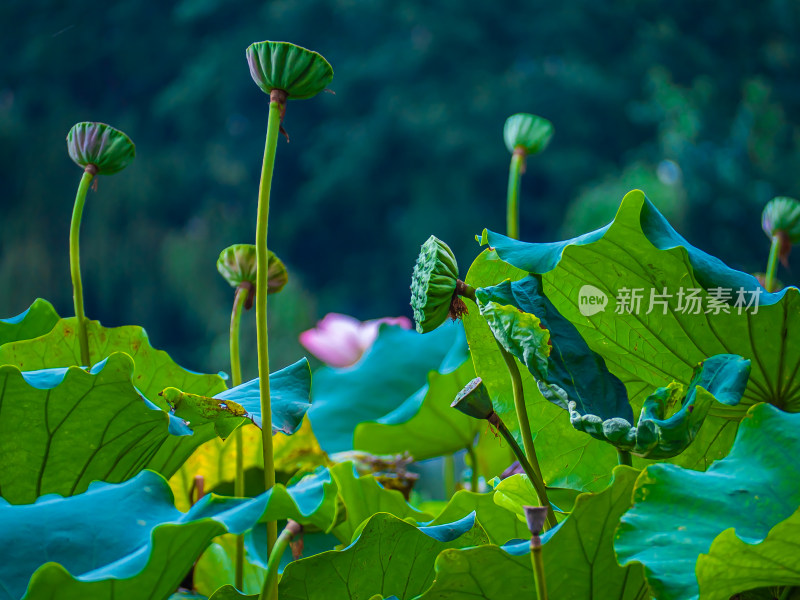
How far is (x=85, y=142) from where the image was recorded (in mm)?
402

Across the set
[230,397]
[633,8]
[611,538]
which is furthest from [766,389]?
[633,8]

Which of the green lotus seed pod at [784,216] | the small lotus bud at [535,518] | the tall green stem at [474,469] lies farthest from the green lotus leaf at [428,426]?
the small lotus bud at [535,518]

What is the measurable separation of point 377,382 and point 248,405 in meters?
0.40

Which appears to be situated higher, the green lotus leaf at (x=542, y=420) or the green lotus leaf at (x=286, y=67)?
the green lotus leaf at (x=286, y=67)

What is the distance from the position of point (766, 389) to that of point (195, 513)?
251 mm

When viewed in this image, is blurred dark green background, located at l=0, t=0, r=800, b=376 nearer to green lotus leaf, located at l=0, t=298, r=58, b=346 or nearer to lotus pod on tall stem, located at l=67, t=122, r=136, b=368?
green lotus leaf, located at l=0, t=298, r=58, b=346

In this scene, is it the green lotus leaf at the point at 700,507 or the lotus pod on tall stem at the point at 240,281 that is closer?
the green lotus leaf at the point at 700,507

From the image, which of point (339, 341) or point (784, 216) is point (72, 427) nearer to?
point (784, 216)

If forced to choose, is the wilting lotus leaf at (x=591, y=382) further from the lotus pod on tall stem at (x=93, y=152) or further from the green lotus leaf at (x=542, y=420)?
the lotus pod on tall stem at (x=93, y=152)

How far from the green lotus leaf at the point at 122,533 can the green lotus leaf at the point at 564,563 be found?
5cm

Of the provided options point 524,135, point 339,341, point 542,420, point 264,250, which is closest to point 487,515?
point 542,420

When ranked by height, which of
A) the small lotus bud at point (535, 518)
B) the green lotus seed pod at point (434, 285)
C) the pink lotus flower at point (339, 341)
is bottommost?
the small lotus bud at point (535, 518)

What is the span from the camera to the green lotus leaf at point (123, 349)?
0.43m

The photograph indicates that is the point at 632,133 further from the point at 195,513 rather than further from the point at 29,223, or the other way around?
the point at 195,513
